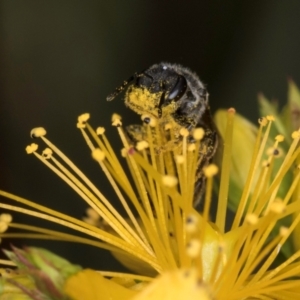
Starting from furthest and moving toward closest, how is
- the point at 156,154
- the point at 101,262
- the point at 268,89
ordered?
the point at 268,89
the point at 101,262
the point at 156,154

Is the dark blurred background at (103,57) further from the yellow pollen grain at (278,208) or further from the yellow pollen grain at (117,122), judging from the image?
the yellow pollen grain at (278,208)

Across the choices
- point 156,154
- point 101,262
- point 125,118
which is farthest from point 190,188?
point 125,118

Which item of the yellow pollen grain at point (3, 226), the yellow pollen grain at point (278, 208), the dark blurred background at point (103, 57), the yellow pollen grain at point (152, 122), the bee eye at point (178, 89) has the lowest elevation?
the yellow pollen grain at point (278, 208)

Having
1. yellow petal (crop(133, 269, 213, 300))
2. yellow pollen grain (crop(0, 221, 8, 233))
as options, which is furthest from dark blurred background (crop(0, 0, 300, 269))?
yellow petal (crop(133, 269, 213, 300))

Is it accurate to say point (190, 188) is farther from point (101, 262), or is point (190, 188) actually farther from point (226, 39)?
point (226, 39)

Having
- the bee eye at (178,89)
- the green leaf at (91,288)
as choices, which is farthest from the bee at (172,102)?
the green leaf at (91,288)

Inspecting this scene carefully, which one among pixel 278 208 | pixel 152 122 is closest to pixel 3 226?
pixel 152 122

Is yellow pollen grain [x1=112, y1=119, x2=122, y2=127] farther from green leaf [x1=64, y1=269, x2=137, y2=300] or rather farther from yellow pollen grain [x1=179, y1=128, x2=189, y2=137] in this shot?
green leaf [x1=64, y1=269, x2=137, y2=300]

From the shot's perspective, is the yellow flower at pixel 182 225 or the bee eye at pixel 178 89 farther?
the bee eye at pixel 178 89
